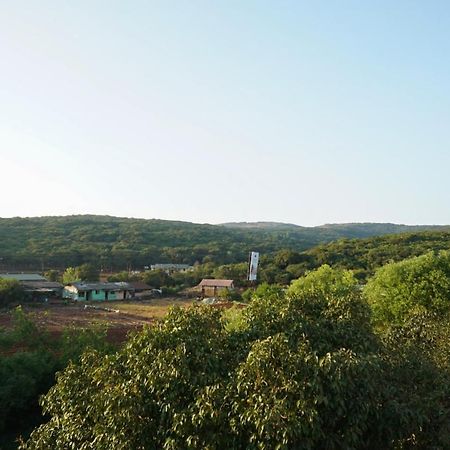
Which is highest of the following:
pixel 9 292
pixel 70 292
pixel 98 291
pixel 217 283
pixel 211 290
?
pixel 9 292

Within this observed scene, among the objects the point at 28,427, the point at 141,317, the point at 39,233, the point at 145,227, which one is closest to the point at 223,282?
the point at 141,317

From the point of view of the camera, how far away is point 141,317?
37344 millimetres

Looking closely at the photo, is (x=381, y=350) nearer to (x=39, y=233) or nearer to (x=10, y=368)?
(x=10, y=368)

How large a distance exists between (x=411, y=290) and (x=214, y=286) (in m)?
35.9

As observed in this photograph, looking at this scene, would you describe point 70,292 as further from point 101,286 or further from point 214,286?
point 214,286

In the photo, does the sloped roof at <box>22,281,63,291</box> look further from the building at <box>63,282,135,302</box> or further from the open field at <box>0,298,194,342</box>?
the open field at <box>0,298,194,342</box>

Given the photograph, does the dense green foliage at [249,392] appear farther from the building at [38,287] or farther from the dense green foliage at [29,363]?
the building at [38,287]

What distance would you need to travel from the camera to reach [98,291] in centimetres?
5150

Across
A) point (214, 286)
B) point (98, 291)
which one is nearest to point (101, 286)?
point (98, 291)

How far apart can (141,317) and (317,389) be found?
32.6 meters

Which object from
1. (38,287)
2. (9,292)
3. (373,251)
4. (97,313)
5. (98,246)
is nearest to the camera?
(97,313)

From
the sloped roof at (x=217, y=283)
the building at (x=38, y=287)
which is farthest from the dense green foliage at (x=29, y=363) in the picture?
the sloped roof at (x=217, y=283)

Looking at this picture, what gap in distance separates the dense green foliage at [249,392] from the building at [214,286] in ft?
149

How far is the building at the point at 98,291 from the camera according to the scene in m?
50.3
